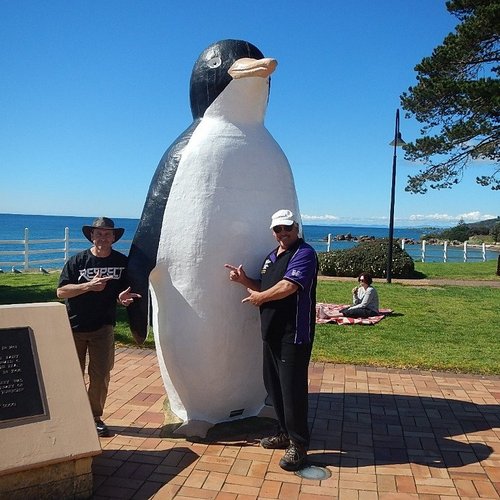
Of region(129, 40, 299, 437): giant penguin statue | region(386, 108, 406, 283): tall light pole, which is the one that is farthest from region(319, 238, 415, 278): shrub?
region(129, 40, 299, 437): giant penguin statue

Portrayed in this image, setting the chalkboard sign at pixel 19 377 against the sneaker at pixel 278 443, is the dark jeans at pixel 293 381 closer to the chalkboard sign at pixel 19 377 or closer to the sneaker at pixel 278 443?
the sneaker at pixel 278 443

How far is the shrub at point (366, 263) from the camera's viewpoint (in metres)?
16.4

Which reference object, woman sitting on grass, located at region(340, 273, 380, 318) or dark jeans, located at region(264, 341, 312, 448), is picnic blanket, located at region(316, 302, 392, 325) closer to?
woman sitting on grass, located at region(340, 273, 380, 318)

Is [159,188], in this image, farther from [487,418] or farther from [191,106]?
[487,418]

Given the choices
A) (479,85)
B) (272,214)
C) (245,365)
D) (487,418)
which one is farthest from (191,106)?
(479,85)

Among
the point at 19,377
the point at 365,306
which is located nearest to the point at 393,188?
the point at 365,306

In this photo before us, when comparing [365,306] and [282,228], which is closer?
[282,228]

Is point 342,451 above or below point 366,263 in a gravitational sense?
below

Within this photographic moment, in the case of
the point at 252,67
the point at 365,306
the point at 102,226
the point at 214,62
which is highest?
the point at 214,62

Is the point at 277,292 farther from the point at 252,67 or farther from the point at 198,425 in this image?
the point at 252,67

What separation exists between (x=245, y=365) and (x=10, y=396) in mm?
1653

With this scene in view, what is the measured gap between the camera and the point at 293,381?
3.57m

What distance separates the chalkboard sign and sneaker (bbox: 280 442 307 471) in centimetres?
156

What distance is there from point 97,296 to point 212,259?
3.02 ft
